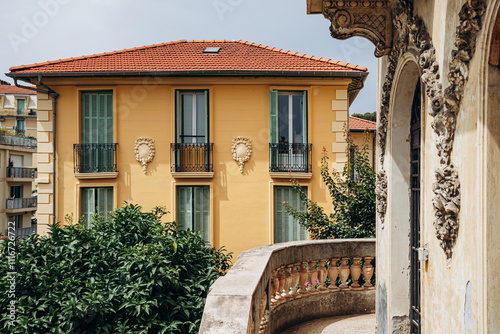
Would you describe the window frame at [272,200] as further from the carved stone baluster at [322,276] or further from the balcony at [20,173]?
the balcony at [20,173]

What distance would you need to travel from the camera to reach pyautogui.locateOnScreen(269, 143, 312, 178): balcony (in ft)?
48.0

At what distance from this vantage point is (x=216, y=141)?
48.5ft

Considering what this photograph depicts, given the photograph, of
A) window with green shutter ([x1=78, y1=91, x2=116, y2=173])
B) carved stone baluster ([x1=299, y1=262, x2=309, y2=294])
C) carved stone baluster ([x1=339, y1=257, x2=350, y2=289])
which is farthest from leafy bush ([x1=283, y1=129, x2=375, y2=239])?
window with green shutter ([x1=78, y1=91, x2=116, y2=173])

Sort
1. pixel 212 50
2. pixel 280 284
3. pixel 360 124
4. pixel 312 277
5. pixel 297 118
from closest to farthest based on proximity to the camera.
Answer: pixel 280 284 → pixel 312 277 → pixel 297 118 → pixel 212 50 → pixel 360 124

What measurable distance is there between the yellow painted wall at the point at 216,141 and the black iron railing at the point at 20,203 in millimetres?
27235

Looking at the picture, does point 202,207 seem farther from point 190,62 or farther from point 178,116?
point 190,62

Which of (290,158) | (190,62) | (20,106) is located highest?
(20,106)

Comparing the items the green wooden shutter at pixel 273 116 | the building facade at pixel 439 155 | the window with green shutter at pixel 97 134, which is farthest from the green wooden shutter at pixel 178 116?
the building facade at pixel 439 155

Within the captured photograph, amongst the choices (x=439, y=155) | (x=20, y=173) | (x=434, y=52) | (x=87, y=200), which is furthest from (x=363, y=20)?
(x=20, y=173)

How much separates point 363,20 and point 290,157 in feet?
34.1

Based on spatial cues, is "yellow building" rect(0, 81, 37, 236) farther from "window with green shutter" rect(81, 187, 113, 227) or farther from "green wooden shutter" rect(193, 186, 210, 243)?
"green wooden shutter" rect(193, 186, 210, 243)

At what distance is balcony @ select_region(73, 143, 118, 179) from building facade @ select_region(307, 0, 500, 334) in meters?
11.6

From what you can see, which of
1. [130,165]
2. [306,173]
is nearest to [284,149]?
[306,173]

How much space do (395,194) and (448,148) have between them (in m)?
1.83
